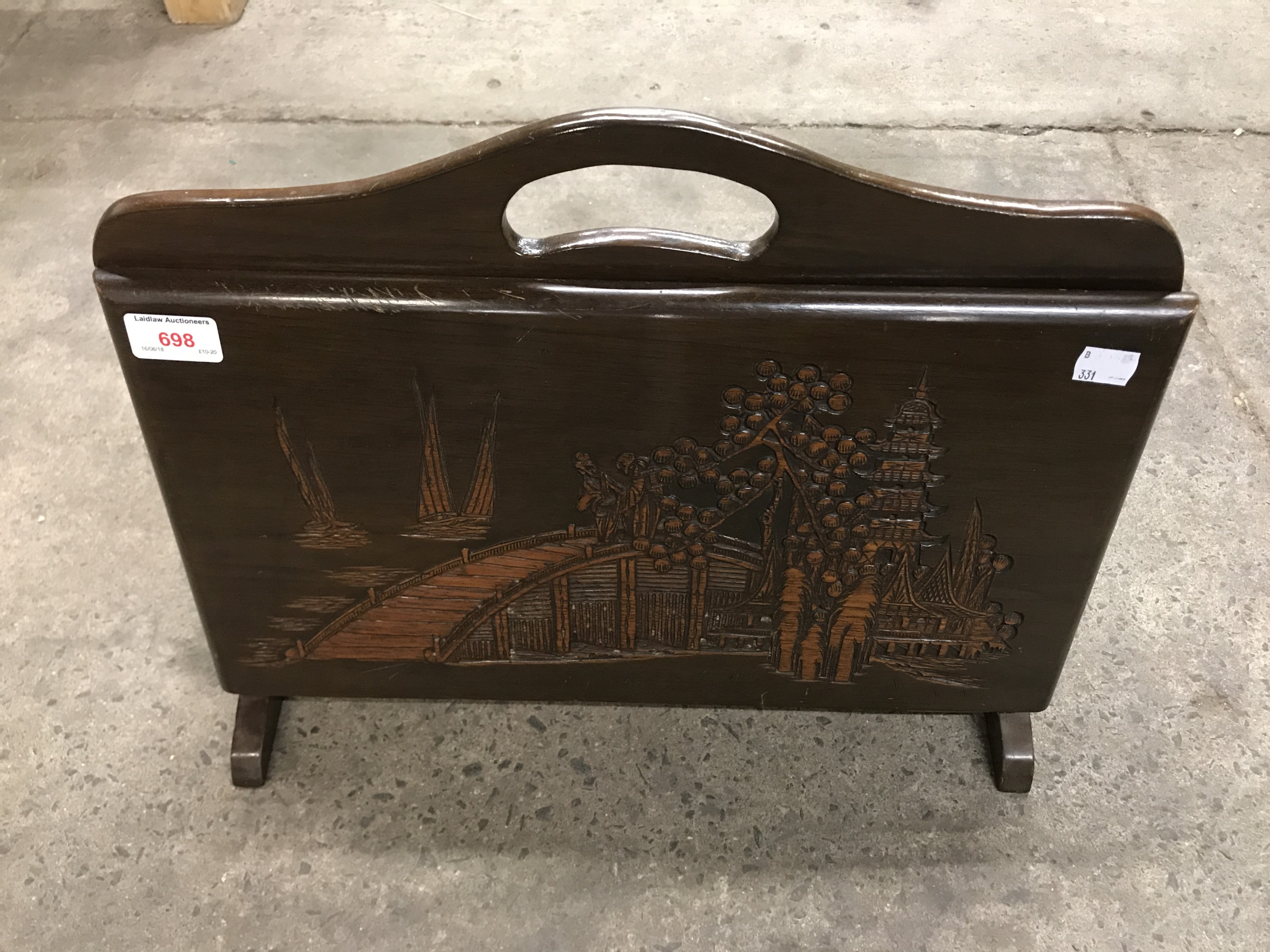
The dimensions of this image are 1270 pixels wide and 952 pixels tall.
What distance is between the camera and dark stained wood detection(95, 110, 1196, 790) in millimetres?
866

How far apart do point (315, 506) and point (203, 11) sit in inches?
83.2

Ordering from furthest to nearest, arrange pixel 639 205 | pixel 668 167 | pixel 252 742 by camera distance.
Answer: pixel 639 205 → pixel 252 742 → pixel 668 167

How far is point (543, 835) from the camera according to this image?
4.14 feet

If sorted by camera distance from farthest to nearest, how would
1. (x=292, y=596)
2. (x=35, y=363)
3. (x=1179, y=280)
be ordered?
(x=35, y=363) < (x=292, y=596) < (x=1179, y=280)

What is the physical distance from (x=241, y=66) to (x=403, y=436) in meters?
1.93

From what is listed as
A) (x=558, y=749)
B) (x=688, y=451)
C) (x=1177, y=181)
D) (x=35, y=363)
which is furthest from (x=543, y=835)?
(x=1177, y=181)

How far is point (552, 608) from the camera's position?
1154 mm

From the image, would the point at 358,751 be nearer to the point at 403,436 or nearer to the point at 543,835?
the point at 543,835

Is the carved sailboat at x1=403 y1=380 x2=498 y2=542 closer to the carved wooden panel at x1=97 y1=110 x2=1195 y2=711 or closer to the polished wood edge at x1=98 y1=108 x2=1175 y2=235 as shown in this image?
the carved wooden panel at x1=97 y1=110 x2=1195 y2=711

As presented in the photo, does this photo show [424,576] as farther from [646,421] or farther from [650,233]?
[650,233]

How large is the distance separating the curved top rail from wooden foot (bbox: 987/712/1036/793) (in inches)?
24.3

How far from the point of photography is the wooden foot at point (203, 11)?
2.63 metres

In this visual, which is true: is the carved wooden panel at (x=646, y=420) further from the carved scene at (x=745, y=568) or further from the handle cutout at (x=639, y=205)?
the handle cutout at (x=639, y=205)

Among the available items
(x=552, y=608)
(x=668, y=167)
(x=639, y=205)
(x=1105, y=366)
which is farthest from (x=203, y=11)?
(x=1105, y=366)
